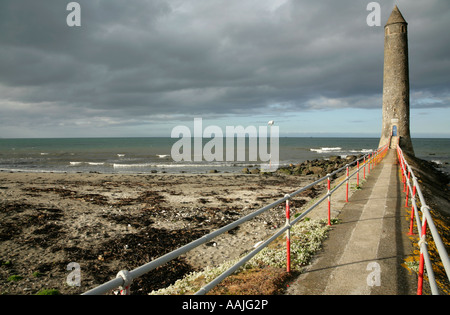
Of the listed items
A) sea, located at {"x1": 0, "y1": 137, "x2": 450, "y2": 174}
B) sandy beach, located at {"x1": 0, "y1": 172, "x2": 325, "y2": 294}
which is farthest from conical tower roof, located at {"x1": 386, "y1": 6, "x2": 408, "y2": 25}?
sandy beach, located at {"x1": 0, "y1": 172, "x2": 325, "y2": 294}

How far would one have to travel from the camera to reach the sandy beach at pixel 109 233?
22.9 feet

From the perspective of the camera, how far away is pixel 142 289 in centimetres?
637

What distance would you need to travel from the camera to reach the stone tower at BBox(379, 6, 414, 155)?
28.5 meters

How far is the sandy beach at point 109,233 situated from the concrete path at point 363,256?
324cm

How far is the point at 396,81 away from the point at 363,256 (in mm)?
29624

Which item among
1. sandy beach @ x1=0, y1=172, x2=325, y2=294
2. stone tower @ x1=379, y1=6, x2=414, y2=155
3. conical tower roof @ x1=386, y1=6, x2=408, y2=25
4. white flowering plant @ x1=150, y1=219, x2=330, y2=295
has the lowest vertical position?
sandy beach @ x1=0, y1=172, x2=325, y2=294

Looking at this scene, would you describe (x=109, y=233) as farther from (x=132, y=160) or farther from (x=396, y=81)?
(x=132, y=160)

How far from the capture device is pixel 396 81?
28734 millimetres

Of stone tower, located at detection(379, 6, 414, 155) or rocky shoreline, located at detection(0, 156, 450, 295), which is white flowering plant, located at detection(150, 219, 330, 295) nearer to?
rocky shoreline, located at detection(0, 156, 450, 295)

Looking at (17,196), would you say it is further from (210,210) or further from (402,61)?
(402,61)

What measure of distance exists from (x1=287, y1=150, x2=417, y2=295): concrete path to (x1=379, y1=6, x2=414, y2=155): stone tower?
80.3 ft

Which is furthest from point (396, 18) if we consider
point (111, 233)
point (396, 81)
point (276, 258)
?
point (111, 233)

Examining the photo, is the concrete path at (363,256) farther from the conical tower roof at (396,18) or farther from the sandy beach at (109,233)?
the conical tower roof at (396,18)
